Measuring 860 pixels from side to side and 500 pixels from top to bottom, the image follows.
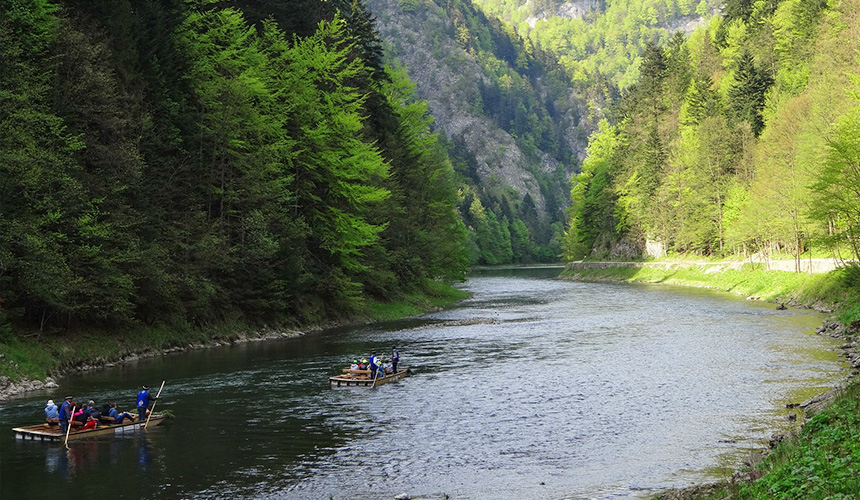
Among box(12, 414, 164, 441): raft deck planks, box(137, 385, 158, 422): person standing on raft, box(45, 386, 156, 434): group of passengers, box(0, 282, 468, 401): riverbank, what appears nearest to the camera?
box(12, 414, 164, 441): raft deck planks

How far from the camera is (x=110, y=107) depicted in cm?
4434

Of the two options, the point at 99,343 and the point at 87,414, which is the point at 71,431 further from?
the point at 99,343

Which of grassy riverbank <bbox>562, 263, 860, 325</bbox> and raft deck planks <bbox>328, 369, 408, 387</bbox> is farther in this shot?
grassy riverbank <bbox>562, 263, 860, 325</bbox>

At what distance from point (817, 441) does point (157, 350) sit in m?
39.1

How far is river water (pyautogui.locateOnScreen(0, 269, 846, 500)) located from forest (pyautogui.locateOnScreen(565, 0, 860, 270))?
19.3 meters

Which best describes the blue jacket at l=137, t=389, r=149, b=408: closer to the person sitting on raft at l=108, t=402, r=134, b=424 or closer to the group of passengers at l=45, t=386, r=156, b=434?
the group of passengers at l=45, t=386, r=156, b=434

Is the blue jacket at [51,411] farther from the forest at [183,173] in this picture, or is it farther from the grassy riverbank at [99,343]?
the forest at [183,173]

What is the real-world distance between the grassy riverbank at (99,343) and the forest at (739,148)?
142ft

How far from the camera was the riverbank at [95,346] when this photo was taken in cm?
3475

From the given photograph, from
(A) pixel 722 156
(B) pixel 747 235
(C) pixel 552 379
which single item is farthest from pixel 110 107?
(A) pixel 722 156

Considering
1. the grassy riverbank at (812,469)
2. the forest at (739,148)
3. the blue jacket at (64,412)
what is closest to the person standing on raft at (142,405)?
→ the blue jacket at (64,412)

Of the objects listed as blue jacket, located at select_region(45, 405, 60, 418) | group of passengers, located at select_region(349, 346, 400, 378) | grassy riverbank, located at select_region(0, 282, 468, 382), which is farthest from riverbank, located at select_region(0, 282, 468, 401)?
group of passengers, located at select_region(349, 346, 400, 378)

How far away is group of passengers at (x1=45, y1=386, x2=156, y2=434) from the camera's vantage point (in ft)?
85.8

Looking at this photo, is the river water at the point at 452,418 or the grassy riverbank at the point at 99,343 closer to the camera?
the river water at the point at 452,418
